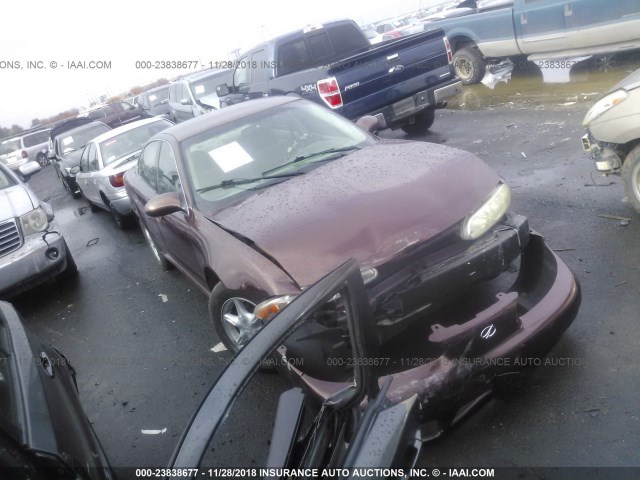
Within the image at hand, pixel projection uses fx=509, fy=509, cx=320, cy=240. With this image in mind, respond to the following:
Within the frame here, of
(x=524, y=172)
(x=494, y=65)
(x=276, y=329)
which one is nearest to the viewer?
(x=276, y=329)

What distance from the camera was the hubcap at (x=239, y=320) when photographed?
3.20 metres

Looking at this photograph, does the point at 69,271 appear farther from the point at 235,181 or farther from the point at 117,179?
the point at 235,181

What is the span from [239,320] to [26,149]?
23980mm

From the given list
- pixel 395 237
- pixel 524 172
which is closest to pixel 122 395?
pixel 395 237

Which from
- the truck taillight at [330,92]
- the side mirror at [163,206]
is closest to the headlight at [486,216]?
the side mirror at [163,206]

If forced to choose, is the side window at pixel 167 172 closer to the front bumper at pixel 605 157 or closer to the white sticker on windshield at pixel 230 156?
the white sticker on windshield at pixel 230 156

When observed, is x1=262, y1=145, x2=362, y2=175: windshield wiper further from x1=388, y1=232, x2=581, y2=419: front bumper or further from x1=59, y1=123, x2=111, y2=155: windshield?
x1=59, y1=123, x2=111, y2=155: windshield

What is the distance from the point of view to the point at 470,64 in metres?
10.8

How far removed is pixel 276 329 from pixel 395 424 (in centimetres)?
49

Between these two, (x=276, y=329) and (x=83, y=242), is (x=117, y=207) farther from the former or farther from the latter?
(x=276, y=329)

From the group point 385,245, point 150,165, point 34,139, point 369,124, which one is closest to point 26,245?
point 150,165

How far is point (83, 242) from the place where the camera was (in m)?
8.08

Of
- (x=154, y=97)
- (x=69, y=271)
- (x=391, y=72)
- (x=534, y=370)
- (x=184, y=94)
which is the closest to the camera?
(x=534, y=370)

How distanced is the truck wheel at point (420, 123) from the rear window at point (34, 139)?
20.8 meters
